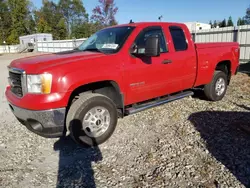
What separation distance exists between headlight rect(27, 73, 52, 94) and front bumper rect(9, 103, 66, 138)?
302 mm

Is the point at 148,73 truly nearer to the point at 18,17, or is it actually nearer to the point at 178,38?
the point at 178,38

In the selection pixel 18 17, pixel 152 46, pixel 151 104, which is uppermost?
pixel 18 17

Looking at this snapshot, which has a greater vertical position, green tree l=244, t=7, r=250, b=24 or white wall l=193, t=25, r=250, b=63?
green tree l=244, t=7, r=250, b=24

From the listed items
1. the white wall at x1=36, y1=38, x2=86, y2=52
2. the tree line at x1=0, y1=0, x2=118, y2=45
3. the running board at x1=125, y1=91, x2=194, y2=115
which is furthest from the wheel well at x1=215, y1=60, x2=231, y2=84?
the tree line at x1=0, y1=0, x2=118, y2=45

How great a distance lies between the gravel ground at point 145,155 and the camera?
2867 millimetres

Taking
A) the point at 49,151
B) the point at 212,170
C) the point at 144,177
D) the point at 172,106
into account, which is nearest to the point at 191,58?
the point at 172,106

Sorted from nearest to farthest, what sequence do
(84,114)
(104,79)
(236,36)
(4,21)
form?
(84,114)
(104,79)
(236,36)
(4,21)

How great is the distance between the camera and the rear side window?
484 cm

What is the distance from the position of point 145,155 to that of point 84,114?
113cm

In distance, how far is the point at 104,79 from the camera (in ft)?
12.1

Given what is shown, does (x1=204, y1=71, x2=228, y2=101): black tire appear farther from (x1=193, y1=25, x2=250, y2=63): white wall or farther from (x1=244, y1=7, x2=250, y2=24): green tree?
(x1=244, y1=7, x2=250, y2=24): green tree

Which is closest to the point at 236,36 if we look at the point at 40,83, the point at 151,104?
the point at 151,104

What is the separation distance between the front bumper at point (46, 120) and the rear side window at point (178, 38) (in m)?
2.79

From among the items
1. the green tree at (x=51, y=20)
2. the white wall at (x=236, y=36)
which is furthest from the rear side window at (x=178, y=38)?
the green tree at (x=51, y=20)
